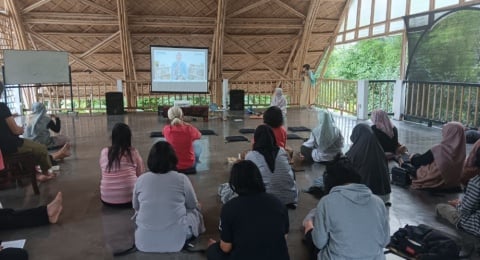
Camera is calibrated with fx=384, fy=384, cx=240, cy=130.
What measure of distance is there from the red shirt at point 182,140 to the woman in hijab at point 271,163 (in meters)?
1.63

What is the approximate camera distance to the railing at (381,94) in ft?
33.3

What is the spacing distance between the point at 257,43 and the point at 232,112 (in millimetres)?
3603

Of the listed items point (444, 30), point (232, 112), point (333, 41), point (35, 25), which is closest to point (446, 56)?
point (444, 30)

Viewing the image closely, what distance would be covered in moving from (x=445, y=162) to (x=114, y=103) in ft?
28.4

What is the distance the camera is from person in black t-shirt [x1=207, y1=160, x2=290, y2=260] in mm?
2059

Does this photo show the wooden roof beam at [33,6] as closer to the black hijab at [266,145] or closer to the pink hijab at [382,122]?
the pink hijab at [382,122]

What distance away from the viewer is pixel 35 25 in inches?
439

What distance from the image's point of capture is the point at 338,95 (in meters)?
11.3

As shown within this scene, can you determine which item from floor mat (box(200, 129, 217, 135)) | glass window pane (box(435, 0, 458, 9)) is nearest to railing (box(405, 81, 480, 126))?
glass window pane (box(435, 0, 458, 9))

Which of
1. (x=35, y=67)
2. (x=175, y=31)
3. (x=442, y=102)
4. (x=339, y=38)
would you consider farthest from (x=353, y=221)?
(x=339, y=38)

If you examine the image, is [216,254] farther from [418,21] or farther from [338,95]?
[338,95]

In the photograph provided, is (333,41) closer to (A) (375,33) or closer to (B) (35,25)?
(A) (375,33)

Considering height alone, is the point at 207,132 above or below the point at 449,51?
below

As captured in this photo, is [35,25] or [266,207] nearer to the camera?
[266,207]
